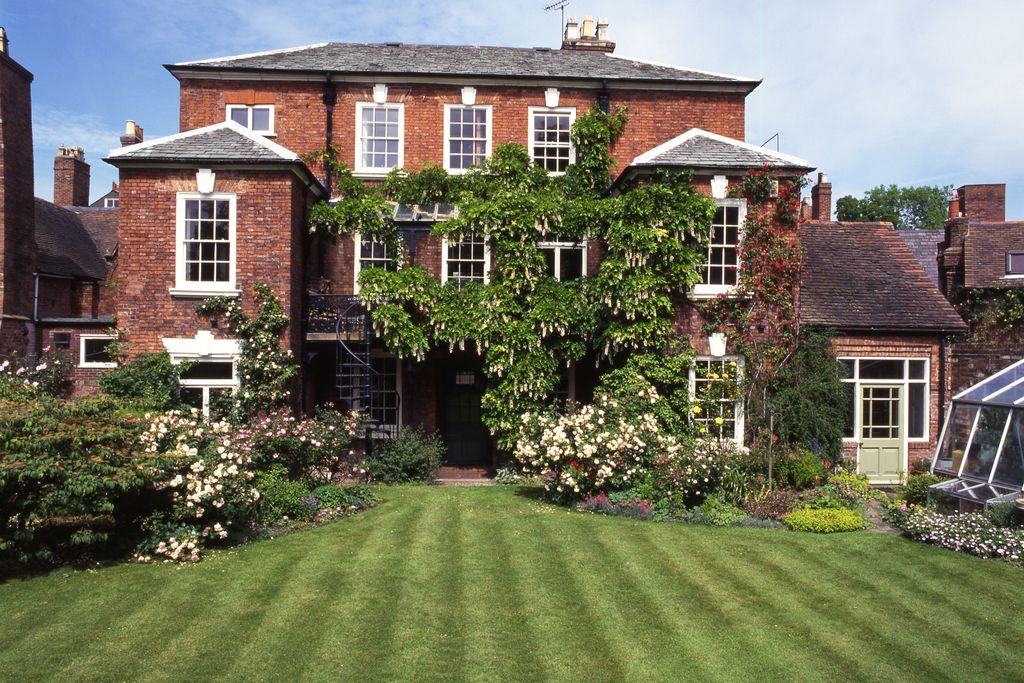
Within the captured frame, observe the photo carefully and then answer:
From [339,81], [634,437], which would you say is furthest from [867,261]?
[339,81]

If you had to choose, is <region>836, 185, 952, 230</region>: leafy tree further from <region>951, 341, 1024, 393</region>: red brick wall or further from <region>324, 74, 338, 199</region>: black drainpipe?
<region>324, 74, 338, 199</region>: black drainpipe

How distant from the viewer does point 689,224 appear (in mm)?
15195

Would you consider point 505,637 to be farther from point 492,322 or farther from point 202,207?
point 202,207

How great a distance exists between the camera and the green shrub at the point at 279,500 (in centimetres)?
1155

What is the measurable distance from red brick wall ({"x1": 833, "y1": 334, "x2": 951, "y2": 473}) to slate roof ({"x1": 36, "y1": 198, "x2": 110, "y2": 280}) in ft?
75.5

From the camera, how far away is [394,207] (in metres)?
17.0

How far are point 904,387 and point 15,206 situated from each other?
894 inches

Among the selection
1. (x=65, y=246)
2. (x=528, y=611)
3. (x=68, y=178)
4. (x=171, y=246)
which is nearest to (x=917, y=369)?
(x=528, y=611)

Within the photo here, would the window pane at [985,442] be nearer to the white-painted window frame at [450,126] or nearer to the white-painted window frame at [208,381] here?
the white-painted window frame at [450,126]

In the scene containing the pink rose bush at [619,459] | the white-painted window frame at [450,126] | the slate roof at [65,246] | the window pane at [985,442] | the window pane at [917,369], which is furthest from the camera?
the slate roof at [65,246]

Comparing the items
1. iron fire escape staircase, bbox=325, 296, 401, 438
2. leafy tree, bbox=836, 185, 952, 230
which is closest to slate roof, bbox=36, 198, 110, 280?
iron fire escape staircase, bbox=325, 296, 401, 438

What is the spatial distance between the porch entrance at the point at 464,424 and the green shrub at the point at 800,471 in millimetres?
7055

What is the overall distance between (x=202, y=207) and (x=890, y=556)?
13908 millimetres

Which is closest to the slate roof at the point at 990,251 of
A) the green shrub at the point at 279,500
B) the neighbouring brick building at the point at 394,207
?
the neighbouring brick building at the point at 394,207
